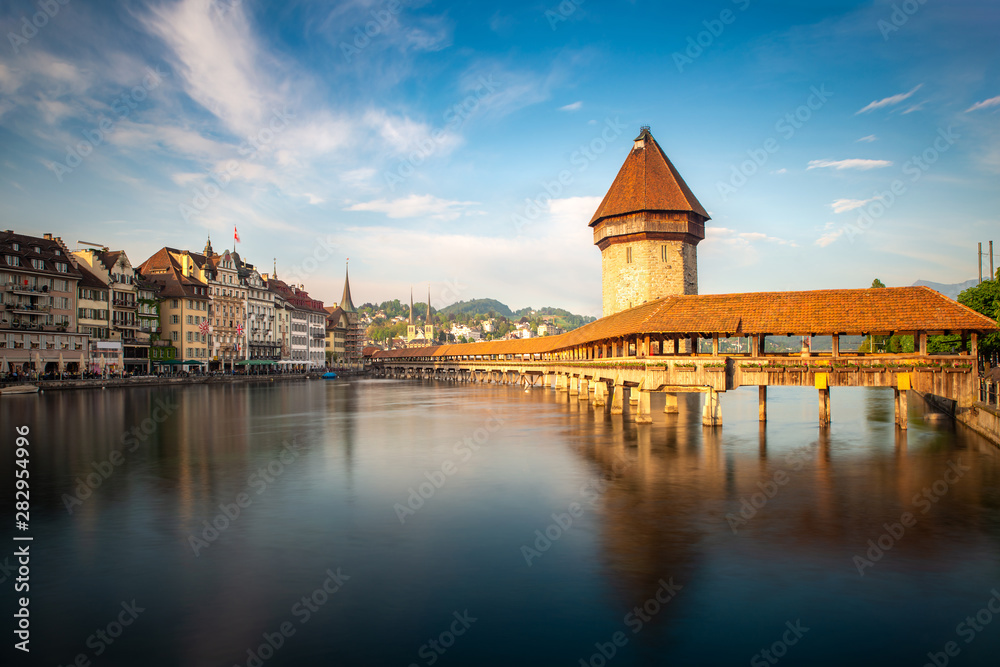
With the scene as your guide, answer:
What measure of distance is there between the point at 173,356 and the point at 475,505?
78.8 metres

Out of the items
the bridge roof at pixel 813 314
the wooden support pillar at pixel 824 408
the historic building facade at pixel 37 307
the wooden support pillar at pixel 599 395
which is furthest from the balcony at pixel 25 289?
the wooden support pillar at pixel 824 408

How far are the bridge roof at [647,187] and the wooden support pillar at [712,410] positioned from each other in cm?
2601

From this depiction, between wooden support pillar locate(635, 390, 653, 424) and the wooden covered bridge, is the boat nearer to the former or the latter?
the wooden covered bridge

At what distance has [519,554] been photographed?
1218 centimetres

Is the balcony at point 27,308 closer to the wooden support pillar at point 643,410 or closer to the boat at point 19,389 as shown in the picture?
the boat at point 19,389

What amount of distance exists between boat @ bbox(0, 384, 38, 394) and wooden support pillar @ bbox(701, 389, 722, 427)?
53.1 m

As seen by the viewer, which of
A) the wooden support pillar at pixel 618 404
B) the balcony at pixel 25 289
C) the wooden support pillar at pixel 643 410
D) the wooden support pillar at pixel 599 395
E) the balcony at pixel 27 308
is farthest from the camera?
the balcony at pixel 25 289

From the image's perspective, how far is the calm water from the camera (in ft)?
28.1

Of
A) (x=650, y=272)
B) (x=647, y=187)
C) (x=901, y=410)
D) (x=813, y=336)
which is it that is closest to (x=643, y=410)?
(x=813, y=336)

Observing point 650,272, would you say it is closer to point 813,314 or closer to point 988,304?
point 988,304

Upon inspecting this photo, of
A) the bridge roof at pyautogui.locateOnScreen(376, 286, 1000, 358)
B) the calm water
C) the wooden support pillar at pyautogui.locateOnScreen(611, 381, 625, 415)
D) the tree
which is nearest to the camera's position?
the calm water

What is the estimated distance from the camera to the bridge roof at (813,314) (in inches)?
918

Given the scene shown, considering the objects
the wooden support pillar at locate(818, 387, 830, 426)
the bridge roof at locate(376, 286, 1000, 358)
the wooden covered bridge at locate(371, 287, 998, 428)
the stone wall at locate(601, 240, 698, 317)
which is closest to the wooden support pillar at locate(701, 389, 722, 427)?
the wooden covered bridge at locate(371, 287, 998, 428)

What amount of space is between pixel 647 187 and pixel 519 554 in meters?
45.5
